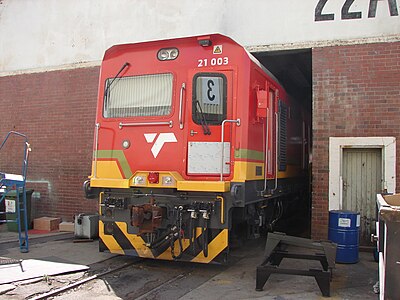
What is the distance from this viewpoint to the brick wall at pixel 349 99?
27.5 ft

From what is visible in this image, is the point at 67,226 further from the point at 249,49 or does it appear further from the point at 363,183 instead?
the point at 363,183

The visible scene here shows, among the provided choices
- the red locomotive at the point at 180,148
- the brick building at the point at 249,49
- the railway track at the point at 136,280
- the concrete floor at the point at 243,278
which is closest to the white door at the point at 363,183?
the brick building at the point at 249,49

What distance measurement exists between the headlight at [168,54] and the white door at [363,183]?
161 inches

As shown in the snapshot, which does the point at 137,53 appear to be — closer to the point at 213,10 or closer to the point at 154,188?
the point at 154,188

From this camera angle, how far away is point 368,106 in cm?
848

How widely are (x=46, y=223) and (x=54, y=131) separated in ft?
7.45

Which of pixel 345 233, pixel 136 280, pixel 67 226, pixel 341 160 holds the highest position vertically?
pixel 341 160

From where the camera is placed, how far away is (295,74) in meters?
12.4

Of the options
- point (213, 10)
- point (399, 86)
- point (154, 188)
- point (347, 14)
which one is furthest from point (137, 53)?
point (399, 86)

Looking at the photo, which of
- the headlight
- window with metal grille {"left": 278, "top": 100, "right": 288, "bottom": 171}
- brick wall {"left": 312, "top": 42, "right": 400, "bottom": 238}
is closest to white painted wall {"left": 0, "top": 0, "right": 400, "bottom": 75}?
brick wall {"left": 312, "top": 42, "right": 400, "bottom": 238}

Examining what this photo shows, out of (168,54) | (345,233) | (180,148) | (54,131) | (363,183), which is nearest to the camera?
(180,148)

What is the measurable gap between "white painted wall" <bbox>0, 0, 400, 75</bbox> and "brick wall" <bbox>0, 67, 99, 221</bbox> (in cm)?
48

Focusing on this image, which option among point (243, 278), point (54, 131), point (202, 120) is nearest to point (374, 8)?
point (202, 120)

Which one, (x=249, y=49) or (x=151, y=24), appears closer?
(x=249, y=49)
